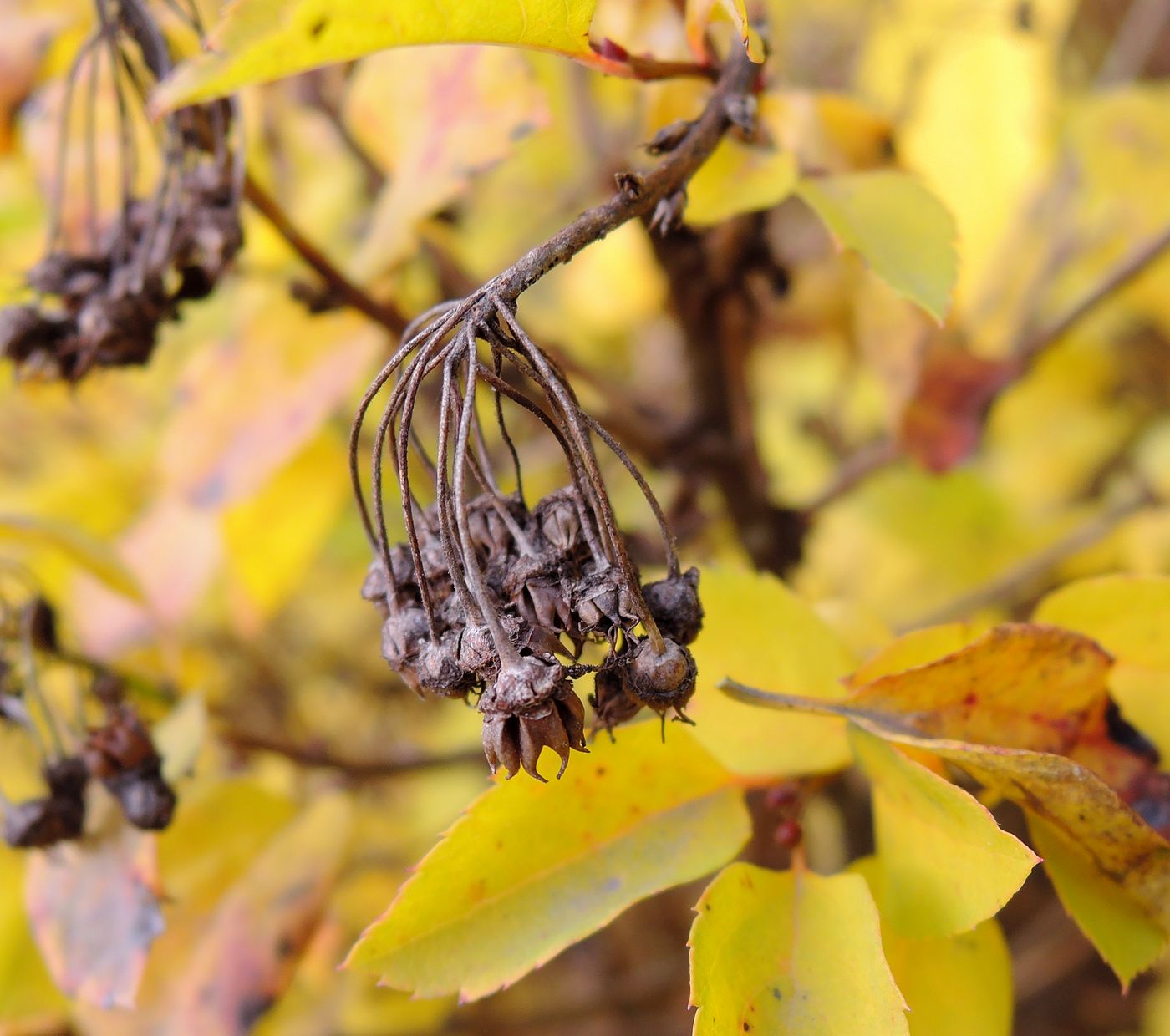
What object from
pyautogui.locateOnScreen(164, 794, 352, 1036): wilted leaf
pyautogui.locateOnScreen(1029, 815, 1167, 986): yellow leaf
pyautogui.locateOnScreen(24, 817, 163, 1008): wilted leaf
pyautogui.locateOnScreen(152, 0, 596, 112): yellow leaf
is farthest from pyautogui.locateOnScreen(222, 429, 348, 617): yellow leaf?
pyautogui.locateOnScreen(1029, 815, 1167, 986): yellow leaf

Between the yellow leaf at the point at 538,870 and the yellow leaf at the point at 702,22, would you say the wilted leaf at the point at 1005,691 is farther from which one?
the yellow leaf at the point at 702,22

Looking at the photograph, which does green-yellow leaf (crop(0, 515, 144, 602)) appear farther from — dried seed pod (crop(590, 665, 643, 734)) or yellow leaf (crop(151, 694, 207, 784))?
dried seed pod (crop(590, 665, 643, 734))

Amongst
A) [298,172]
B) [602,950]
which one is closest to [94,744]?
[298,172]

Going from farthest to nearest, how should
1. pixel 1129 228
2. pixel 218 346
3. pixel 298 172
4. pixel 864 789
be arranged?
pixel 298 172 < pixel 864 789 < pixel 1129 228 < pixel 218 346

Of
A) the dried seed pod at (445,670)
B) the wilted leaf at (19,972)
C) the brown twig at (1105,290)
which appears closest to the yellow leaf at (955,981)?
the dried seed pod at (445,670)

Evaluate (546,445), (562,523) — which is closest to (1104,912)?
(562,523)

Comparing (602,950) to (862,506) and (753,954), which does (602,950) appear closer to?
(862,506)
